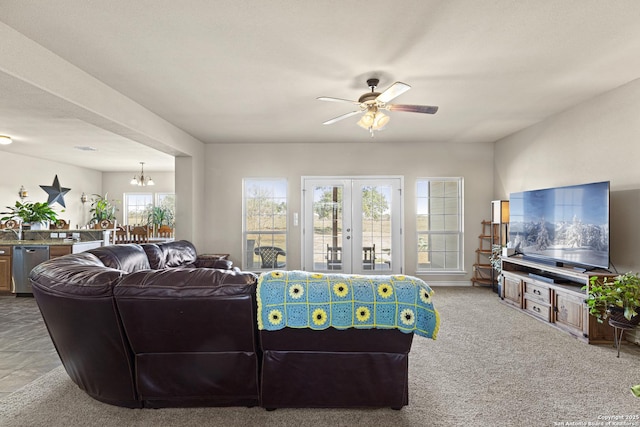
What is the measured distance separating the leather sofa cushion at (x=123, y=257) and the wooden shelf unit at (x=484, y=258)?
5.19 m

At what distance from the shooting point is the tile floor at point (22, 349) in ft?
8.14

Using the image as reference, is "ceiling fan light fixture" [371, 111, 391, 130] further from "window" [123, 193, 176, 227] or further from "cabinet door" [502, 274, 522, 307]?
"window" [123, 193, 176, 227]

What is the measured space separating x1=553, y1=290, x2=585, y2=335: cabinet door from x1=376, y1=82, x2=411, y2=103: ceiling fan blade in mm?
2784

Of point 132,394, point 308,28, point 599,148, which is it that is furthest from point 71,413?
point 599,148

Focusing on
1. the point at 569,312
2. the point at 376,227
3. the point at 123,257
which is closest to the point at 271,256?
the point at 376,227

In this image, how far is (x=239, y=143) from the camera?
5938 mm

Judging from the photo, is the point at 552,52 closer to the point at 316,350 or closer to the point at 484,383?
the point at 484,383

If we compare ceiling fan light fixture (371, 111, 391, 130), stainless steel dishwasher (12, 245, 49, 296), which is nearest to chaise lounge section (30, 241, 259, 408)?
ceiling fan light fixture (371, 111, 391, 130)

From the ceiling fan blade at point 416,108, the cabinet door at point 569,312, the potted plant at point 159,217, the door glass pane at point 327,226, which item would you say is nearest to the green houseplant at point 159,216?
the potted plant at point 159,217

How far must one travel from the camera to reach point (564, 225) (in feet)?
12.3

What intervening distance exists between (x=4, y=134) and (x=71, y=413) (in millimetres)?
5309

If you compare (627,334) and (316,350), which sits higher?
(316,350)

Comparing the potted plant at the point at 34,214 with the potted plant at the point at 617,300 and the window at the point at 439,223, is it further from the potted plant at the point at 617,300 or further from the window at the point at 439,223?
the potted plant at the point at 617,300

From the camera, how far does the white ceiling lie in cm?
214
